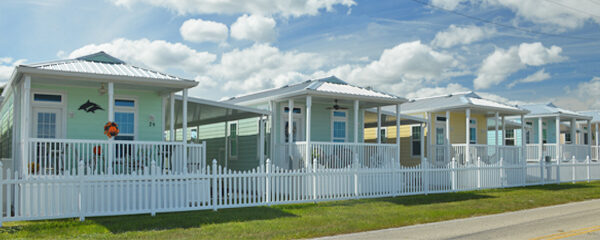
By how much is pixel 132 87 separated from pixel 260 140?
500 centimetres

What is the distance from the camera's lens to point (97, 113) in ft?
47.0

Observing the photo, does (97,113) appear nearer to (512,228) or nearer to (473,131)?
(512,228)

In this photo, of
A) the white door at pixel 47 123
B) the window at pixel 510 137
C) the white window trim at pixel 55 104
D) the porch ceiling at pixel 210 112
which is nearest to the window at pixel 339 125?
the porch ceiling at pixel 210 112

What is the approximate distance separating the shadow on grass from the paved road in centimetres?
255

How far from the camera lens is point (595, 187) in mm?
20719

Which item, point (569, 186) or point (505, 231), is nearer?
point (505, 231)

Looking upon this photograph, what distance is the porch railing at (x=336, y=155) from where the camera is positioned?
16.7 meters

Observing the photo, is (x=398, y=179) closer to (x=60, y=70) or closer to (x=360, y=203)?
(x=360, y=203)

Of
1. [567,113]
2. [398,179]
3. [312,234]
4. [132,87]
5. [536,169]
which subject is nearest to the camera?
[312,234]

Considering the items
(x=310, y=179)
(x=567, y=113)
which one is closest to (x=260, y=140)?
(x=310, y=179)

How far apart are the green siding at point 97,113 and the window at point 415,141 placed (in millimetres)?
12849

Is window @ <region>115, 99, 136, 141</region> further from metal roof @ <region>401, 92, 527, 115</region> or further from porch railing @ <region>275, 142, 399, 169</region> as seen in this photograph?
metal roof @ <region>401, 92, 527, 115</region>

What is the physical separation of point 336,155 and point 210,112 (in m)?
5.22

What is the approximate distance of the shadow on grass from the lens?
9953 mm
